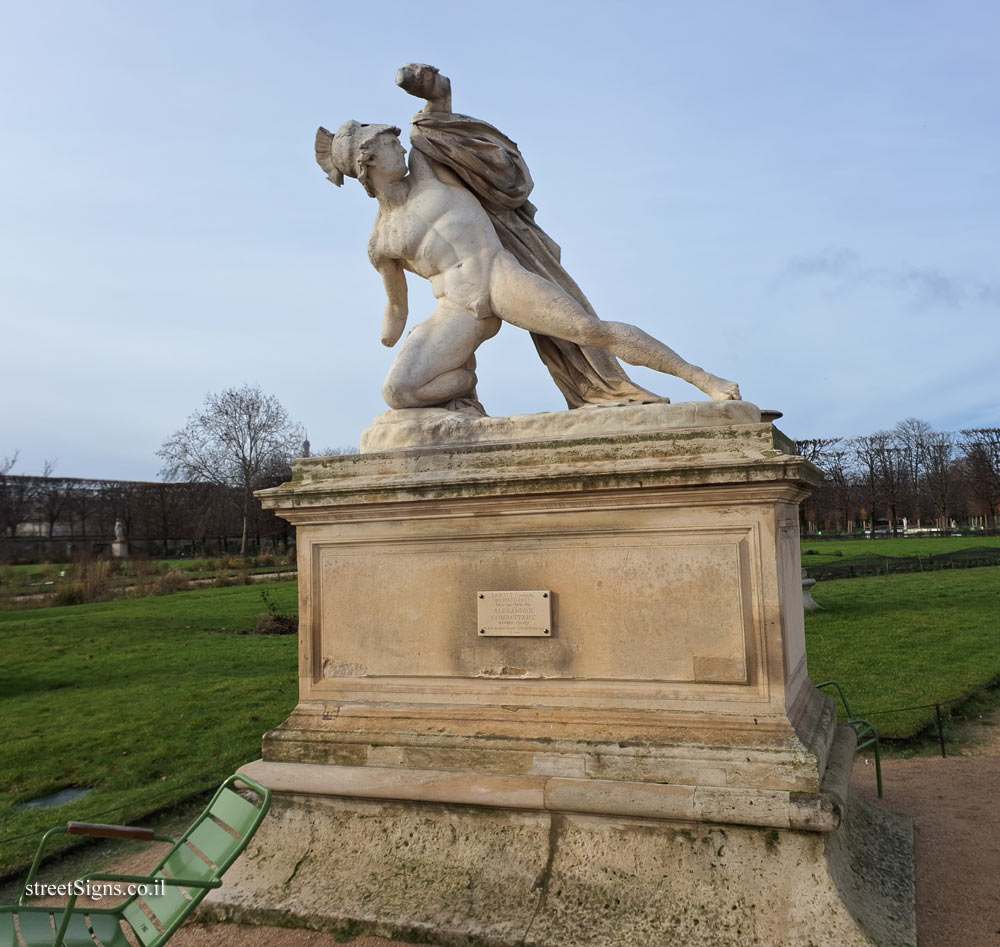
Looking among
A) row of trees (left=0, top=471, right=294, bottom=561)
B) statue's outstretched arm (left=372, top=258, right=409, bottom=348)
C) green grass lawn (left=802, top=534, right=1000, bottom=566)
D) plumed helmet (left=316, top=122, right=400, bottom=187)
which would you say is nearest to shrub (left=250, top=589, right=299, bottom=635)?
statue's outstretched arm (left=372, top=258, right=409, bottom=348)

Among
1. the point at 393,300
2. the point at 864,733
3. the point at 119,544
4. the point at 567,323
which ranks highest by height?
the point at 393,300

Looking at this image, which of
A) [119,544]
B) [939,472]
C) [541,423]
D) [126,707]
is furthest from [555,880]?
[939,472]

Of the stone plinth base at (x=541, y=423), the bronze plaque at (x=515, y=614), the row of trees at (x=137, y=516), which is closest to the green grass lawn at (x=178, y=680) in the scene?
the bronze plaque at (x=515, y=614)

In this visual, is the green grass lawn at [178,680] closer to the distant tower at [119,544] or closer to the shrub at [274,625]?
the shrub at [274,625]

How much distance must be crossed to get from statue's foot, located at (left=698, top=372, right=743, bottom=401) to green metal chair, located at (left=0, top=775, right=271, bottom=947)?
2690 millimetres

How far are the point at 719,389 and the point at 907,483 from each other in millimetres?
57235

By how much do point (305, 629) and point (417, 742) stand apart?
89 cm

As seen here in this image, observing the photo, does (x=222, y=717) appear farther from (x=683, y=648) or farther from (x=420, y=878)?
(x=683, y=648)

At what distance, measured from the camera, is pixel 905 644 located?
11.2 metres

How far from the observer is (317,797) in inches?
155

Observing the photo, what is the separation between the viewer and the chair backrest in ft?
9.07

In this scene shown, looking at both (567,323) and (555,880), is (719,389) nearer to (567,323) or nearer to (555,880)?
(567,323)

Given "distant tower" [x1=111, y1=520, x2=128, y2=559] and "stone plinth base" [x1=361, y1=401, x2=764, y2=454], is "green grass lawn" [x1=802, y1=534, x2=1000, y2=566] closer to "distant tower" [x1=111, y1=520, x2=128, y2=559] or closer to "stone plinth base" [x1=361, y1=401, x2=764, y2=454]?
"stone plinth base" [x1=361, y1=401, x2=764, y2=454]

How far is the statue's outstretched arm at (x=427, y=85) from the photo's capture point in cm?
464
